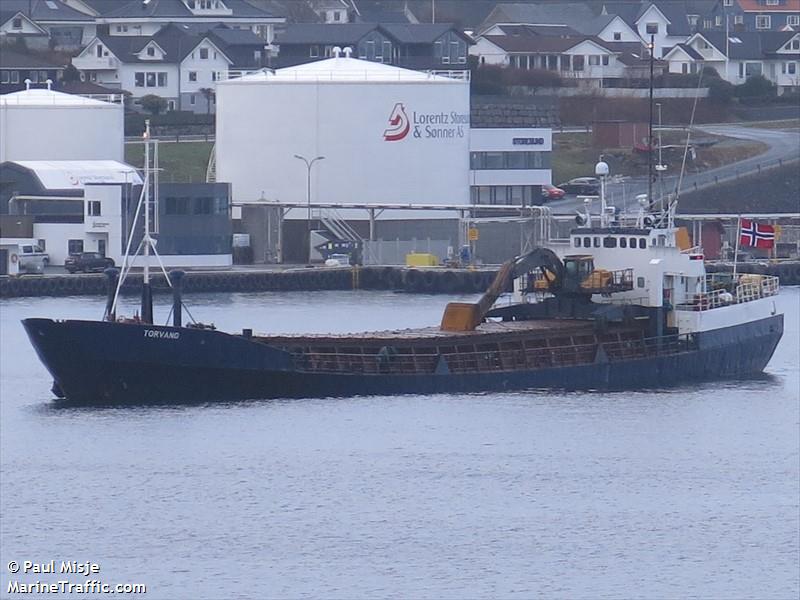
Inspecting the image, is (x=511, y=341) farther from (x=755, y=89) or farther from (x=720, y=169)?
(x=755, y=89)

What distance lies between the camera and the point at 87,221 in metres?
73.9

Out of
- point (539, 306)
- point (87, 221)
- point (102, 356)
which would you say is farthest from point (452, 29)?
point (102, 356)

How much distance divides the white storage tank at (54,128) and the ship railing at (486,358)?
40.4m

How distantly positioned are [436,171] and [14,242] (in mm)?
16872

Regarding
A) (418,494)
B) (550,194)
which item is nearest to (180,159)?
(550,194)

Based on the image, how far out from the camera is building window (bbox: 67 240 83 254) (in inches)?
2943

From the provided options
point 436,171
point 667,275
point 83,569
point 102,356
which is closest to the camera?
point 83,569

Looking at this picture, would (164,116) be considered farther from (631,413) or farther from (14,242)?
(631,413)

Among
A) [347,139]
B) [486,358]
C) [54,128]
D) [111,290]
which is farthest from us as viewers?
[54,128]

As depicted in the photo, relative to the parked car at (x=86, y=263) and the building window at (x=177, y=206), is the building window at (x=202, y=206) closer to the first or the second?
the building window at (x=177, y=206)

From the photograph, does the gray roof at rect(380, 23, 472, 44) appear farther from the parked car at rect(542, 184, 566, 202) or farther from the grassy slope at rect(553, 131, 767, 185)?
the parked car at rect(542, 184, 566, 202)

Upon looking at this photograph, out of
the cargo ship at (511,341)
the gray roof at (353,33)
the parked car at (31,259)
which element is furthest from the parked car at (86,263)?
the gray roof at (353,33)

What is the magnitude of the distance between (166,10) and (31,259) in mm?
48797

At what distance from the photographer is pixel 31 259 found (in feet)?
239
